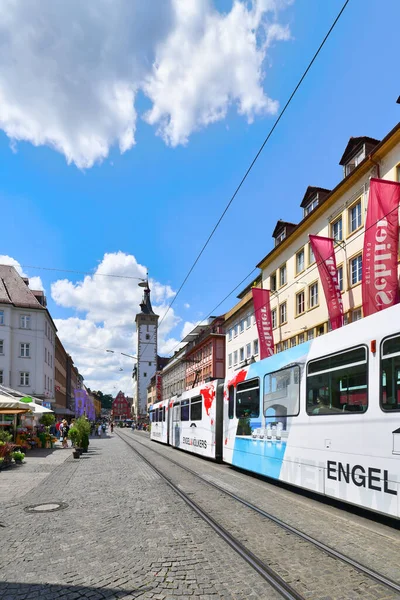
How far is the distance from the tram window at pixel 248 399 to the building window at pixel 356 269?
12121 millimetres

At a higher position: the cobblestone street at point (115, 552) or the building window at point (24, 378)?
the building window at point (24, 378)

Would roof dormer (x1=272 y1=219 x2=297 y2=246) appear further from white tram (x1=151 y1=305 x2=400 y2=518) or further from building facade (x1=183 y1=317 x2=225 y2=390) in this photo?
white tram (x1=151 y1=305 x2=400 y2=518)

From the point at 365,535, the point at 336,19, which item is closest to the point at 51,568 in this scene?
the point at 365,535

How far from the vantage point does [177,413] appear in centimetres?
2705

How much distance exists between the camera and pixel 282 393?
37.9ft

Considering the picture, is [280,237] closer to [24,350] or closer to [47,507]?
[47,507]

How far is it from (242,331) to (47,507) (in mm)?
35861

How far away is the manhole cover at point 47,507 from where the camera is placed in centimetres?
930

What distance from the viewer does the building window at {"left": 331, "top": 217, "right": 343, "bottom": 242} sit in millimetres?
27333

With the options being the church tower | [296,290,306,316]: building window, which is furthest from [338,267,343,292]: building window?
the church tower

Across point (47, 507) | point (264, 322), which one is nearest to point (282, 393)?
point (47, 507)

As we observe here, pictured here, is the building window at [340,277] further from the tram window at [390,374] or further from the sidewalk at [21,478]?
the tram window at [390,374]

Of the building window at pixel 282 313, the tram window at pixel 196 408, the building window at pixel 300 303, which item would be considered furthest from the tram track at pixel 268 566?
the building window at pixel 282 313

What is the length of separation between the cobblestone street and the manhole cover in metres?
0.14
